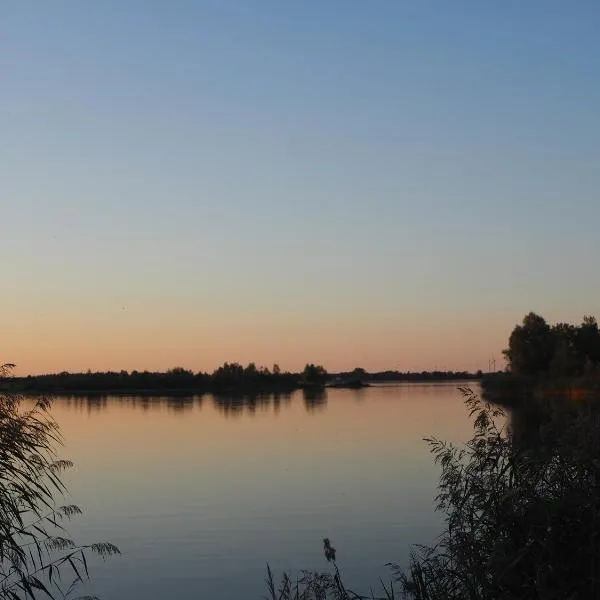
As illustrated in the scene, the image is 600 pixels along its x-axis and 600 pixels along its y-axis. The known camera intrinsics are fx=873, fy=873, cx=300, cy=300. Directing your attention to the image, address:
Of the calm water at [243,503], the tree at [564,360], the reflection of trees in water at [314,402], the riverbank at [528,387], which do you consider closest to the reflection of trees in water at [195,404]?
the reflection of trees in water at [314,402]

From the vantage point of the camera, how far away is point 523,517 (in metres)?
8.20

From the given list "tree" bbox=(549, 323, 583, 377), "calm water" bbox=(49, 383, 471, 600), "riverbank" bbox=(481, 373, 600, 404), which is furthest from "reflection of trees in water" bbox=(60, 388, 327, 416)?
"calm water" bbox=(49, 383, 471, 600)

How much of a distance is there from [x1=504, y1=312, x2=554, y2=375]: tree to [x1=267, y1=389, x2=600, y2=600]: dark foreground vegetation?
109 meters

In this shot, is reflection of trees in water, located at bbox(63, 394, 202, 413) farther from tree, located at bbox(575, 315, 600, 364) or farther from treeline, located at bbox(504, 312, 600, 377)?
tree, located at bbox(575, 315, 600, 364)

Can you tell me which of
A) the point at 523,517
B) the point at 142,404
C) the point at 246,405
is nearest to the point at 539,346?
the point at 246,405

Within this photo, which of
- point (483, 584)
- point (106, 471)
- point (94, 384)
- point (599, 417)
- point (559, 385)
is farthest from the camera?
point (94, 384)

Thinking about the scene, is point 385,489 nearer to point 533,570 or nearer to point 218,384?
point 533,570

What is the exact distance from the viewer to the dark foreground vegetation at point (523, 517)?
7.61 metres

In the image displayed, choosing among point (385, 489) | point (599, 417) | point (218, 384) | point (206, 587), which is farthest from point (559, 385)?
point (218, 384)

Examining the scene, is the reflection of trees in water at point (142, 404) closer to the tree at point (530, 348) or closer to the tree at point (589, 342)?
the tree at point (530, 348)

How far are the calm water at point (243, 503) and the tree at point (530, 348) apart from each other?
63.5 m

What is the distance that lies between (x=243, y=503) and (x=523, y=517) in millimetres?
21828

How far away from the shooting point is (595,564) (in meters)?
7.53

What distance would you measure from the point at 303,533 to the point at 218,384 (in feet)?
513
